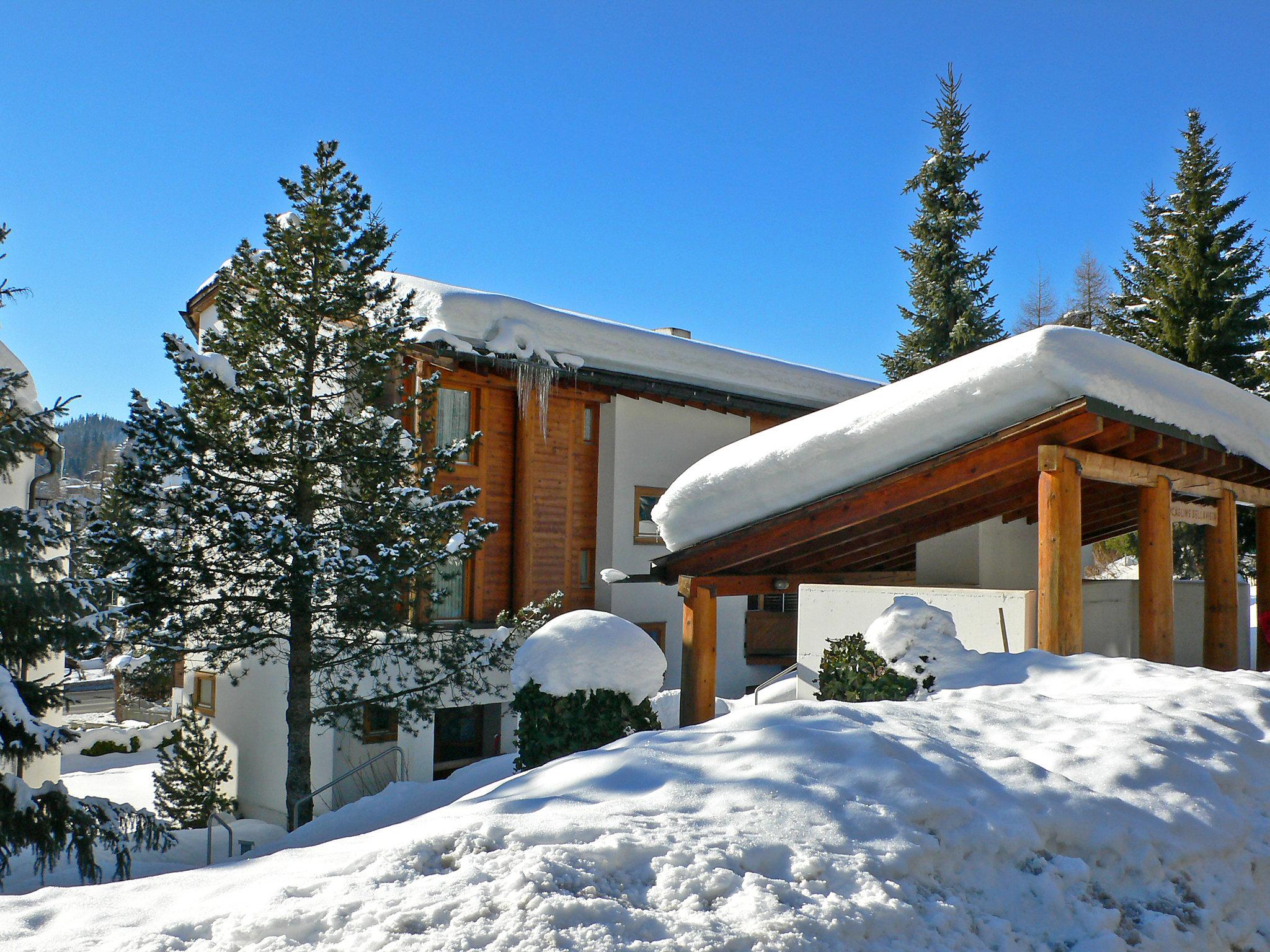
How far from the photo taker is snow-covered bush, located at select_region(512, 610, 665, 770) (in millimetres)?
7574

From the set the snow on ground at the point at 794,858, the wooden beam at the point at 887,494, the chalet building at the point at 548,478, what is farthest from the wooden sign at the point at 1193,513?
the chalet building at the point at 548,478

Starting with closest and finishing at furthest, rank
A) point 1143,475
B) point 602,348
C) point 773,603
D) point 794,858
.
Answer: point 794,858, point 1143,475, point 602,348, point 773,603

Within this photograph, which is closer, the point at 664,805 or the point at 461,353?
the point at 664,805

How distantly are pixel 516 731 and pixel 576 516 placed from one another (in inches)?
419

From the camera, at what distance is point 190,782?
15633mm

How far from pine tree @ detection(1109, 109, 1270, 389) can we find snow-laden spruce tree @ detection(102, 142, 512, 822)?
15.2m

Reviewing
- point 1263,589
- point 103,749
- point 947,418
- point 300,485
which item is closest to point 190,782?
point 300,485

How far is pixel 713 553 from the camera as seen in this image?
371 inches

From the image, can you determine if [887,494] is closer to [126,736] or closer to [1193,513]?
[1193,513]

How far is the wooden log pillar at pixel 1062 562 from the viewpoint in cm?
755

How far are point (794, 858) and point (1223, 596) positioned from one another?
8972 mm

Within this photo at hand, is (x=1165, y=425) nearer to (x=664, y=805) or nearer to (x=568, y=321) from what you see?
(x=664, y=805)

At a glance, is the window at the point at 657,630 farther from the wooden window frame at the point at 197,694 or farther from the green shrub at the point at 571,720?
the green shrub at the point at 571,720

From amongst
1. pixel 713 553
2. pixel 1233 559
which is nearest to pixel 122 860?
pixel 713 553
